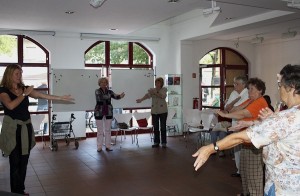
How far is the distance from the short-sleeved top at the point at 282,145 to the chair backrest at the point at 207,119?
5545mm

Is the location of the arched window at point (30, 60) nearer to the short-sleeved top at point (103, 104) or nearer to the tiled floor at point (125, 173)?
the tiled floor at point (125, 173)

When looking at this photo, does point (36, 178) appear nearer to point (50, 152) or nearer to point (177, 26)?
point (50, 152)

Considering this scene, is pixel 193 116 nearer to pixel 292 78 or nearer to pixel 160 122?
pixel 160 122

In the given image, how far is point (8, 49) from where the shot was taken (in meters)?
8.37

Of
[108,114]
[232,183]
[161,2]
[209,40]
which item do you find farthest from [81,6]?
[209,40]

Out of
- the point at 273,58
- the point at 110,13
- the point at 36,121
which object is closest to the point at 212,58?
the point at 273,58

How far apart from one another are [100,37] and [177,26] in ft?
7.68

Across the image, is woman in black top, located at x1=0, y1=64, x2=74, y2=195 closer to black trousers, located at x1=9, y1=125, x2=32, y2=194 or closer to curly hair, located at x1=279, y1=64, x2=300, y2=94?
black trousers, located at x1=9, y1=125, x2=32, y2=194

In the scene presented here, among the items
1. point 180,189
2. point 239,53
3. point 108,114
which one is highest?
point 239,53

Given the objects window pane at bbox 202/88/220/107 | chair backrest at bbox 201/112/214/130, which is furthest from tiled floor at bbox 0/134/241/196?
window pane at bbox 202/88/220/107

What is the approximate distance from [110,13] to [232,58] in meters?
6.00

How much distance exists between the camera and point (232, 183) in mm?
4828

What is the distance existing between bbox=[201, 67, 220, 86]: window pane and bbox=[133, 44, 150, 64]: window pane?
2150mm

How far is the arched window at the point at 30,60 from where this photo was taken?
836 cm
